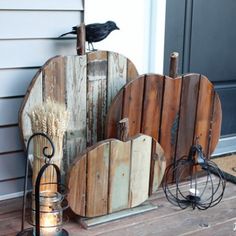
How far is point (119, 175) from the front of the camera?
1.67 meters

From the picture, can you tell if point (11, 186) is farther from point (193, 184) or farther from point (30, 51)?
point (193, 184)

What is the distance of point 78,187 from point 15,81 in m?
0.50

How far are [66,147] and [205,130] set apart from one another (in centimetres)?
64

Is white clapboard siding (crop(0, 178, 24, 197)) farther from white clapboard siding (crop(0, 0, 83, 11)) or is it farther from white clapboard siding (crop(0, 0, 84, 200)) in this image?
white clapboard siding (crop(0, 0, 83, 11))

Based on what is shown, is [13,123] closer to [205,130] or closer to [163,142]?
[163,142]

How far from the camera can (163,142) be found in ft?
6.28

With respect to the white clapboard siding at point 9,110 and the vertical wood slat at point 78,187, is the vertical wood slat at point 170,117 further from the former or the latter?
the white clapboard siding at point 9,110

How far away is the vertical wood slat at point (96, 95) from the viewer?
181 centimetres

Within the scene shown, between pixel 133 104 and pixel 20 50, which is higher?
pixel 20 50

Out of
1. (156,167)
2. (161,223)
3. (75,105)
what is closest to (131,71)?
(75,105)

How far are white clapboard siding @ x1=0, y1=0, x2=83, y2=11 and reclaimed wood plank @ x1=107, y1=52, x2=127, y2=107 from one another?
0.79 ft

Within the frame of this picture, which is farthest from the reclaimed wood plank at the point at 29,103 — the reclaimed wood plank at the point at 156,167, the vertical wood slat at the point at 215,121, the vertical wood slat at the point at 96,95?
the vertical wood slat at the point at 215,121

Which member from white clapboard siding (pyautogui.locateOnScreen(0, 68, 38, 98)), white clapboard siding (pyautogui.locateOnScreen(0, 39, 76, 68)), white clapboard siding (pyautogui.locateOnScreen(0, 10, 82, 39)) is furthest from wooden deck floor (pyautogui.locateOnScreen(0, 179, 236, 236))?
white clapboard siding (pyautogui.locateOnScreen(0, 10, 82, 39))

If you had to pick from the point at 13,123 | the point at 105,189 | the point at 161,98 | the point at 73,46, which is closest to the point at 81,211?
the point at 105,189
